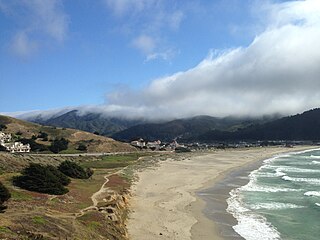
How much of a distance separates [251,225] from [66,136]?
106566 mm

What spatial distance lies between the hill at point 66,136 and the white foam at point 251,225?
78987mm

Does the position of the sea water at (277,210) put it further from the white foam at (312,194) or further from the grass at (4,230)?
the grass at (4,230)

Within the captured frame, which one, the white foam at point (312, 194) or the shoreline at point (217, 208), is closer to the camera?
the shoreline at point (217, 208)

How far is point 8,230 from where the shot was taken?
1672 cm

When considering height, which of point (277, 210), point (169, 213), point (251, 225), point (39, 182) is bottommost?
point (251, 225)

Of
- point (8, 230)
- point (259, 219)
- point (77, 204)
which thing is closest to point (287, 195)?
point (259, 219)

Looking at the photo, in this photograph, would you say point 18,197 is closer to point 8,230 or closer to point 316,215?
point 8,230

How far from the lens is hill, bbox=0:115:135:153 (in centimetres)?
11559

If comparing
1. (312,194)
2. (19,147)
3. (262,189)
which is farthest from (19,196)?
(19,147)

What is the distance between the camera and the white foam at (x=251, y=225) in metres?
25.2

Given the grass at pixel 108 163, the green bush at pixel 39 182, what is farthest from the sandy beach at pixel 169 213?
the grass at pixel 108 163

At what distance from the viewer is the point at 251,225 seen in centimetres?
2797

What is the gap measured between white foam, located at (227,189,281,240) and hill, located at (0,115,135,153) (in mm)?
78987

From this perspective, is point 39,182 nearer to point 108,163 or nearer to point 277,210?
point 277,210
